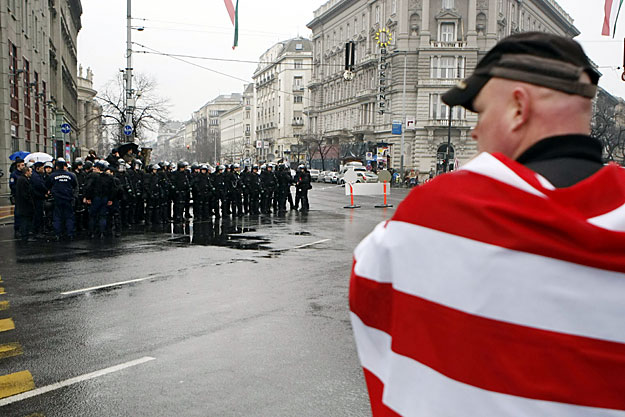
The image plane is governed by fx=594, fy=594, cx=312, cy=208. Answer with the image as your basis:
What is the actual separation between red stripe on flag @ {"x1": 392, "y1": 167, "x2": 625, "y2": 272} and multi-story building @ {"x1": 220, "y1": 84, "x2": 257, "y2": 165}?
439 ft

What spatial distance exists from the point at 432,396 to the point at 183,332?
556 centimetres

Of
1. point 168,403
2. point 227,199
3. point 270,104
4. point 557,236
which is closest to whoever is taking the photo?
point 557,236

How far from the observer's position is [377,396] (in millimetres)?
1490

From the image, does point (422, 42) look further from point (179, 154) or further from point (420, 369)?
point (179, 154)

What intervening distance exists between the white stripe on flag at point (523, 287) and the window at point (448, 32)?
67.2m

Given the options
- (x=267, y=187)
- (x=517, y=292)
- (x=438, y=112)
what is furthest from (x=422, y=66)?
(x=517, y=292)

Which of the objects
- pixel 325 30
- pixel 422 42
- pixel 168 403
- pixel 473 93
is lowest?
pixel 168 403

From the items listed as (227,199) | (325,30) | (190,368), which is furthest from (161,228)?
(325,30)

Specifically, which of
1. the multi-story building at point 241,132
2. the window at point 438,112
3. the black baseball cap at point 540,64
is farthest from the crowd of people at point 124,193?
the multi-story building at point 241,132

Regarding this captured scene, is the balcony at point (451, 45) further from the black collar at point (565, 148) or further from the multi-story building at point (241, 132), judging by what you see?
the multi-story building at point (241, 132)

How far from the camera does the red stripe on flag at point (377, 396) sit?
144cm

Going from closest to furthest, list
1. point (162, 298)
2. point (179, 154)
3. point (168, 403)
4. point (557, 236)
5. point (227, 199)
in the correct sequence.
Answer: point (557, 236) → point (168, 403) → point (162, 298) → point (227, 199) → point (179, 154)

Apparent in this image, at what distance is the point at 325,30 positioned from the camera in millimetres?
88812

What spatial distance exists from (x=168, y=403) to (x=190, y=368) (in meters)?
0.80
